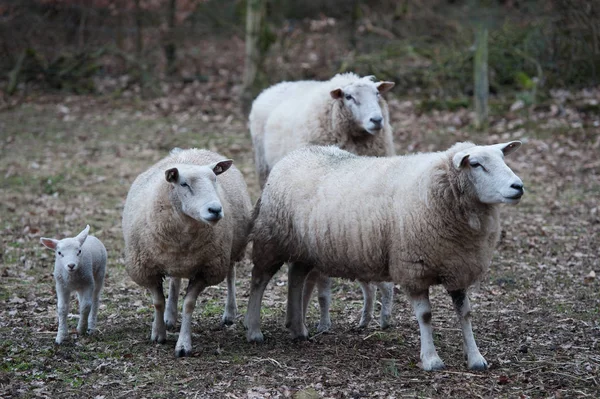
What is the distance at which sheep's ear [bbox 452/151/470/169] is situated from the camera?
4762 millimetres

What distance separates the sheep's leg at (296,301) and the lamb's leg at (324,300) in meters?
0.17

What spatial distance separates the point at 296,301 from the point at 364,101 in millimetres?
2300

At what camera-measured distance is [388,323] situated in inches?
234

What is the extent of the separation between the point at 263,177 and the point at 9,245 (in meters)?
2.61

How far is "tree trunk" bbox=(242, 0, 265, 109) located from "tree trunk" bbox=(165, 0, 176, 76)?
118 inches

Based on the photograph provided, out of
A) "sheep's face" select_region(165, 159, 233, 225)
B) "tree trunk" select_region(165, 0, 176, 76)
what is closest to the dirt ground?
"sheep's face" select_region(165, 159, 233, 225)

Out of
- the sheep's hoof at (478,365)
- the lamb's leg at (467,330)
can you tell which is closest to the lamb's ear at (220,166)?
the lamb's leg at (467,330)

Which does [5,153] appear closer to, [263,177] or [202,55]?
[263,177]

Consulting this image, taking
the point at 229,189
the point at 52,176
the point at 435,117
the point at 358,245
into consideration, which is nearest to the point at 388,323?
the point at 358,245

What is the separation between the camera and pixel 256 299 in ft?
18.9

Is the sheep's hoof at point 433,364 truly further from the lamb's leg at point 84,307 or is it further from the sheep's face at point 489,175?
the lamb's leg at point 84,307

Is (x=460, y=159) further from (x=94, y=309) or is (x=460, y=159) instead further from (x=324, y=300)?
(x=94, y=309)

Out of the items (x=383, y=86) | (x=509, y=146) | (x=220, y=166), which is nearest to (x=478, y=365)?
(x=509, y=146)

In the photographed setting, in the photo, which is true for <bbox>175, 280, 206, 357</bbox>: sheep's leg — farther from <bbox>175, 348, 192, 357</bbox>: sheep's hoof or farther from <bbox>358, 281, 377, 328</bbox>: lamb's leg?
<bbox>358, 281, 377, 328</bbox>: lamb's leg
